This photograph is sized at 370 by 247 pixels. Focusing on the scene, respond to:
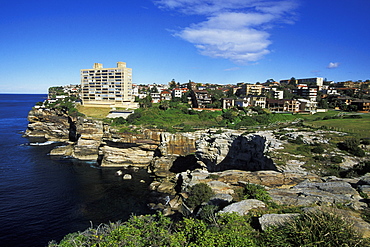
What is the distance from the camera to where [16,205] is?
33.8 meters

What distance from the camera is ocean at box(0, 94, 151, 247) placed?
28672 mm

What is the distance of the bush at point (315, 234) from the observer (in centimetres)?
1071

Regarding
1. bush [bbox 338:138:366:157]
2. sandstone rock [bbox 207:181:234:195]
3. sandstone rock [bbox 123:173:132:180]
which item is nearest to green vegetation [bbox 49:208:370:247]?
sandstone rock [bbox 207:181:234:195]

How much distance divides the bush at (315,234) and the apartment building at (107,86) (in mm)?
80363

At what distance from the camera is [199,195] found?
24984 mm

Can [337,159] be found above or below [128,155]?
above

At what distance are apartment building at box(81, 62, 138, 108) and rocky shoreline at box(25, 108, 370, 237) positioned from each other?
15.4 m

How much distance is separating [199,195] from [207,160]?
78.0ft

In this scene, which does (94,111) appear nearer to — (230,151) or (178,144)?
(178,144)

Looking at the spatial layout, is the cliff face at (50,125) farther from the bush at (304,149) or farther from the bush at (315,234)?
the bush at (315,234)

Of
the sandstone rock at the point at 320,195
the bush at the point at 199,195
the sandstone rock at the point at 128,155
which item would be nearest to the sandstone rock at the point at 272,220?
the sandstone rock at the point at 320,195

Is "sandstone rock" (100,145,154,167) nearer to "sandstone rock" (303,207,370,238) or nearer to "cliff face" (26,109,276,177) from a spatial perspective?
"cliff face" (26,109,276,177)

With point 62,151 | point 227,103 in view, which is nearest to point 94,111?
point 62,151

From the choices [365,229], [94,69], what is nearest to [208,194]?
[365,229]
